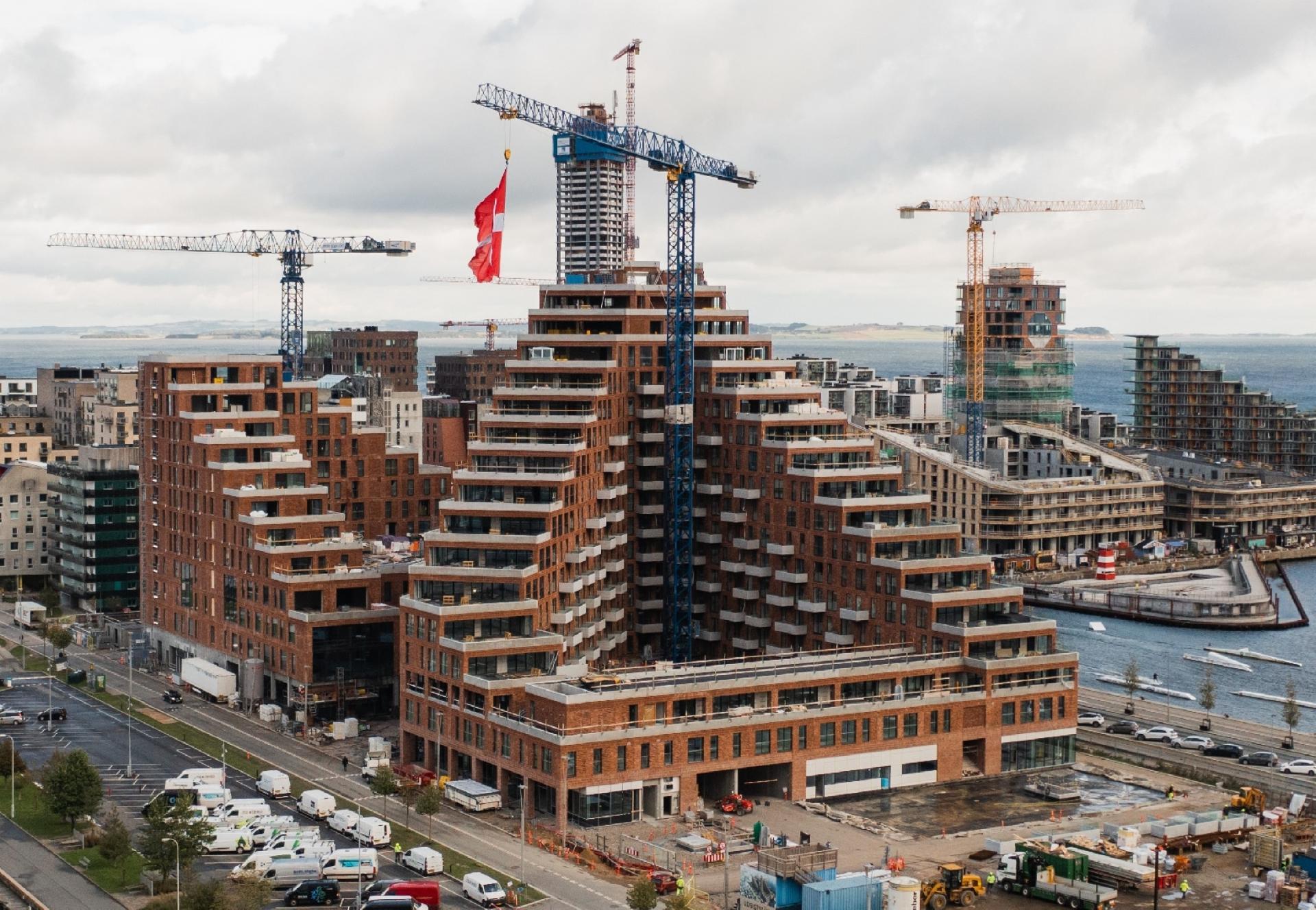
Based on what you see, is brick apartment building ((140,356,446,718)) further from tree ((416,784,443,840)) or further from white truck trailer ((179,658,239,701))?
tree ((416,784,443,840))

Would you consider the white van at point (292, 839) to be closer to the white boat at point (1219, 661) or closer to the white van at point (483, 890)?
the white van at point (483, 890)

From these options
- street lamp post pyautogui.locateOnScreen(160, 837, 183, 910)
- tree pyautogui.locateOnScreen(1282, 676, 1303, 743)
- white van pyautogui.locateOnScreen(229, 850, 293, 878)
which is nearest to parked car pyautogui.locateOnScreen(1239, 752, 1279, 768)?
tree pyautogui.locateOnScreen(1282, 676, 1303, 743)

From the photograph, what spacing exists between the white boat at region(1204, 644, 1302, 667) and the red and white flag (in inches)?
3474

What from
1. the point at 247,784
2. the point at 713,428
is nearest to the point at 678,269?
the point at 713,428

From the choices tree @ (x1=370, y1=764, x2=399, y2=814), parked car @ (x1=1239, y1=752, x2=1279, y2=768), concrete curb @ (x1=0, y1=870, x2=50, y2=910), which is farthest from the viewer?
parked car @ (x1=1239, y1=752, x2=1279, y2=768)

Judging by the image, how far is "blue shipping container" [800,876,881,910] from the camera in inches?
3925

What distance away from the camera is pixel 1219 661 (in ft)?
626

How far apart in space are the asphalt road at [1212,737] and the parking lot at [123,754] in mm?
57867

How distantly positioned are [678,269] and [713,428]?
43.9 ft

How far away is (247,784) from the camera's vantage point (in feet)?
417

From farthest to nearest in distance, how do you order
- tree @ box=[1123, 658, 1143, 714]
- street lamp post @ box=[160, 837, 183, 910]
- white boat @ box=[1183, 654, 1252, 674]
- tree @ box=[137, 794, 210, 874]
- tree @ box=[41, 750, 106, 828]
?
white boat @ box=[1183, 654, 1252, 674]
tree @ box=[1123, 658, 1143, 714]
tree @ box=[41, 750, 106, 828]
tree @ box=[137, 794, 210, 874]
street lamp post @ box=[160, 837, 183, 910]

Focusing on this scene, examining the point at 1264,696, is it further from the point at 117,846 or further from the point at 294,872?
the point at 117,846

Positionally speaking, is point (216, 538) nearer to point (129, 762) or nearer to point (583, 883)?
point (129, 762)

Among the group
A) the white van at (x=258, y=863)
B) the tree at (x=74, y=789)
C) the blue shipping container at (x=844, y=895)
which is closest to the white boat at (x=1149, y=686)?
the blue shipping container at (x=844, y=895)
